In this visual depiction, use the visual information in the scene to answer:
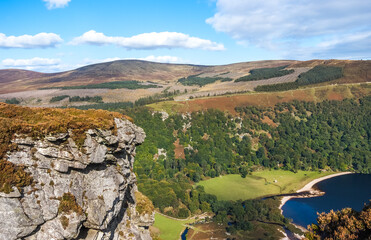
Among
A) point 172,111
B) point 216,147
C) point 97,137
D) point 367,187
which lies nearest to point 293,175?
point 367,187

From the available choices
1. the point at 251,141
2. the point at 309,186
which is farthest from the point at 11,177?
the point at 251,141

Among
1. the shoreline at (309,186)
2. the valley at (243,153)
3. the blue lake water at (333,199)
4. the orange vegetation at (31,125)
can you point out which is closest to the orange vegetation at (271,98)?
the valley at (243,153)

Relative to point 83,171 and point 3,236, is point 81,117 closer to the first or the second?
point 83,171

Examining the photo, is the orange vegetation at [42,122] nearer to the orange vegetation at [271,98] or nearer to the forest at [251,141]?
the forest at [251,141]

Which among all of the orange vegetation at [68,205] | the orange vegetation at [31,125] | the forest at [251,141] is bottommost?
the forest at [251,141]

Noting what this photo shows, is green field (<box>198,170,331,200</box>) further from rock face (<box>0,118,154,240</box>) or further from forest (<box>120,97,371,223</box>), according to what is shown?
rock face (<box>0,118,154,240</box>)

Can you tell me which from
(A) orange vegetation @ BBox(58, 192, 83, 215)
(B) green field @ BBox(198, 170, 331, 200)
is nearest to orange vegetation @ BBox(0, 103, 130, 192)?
(A) orange vegetation @ BBox(58, 192, 83, 215)
